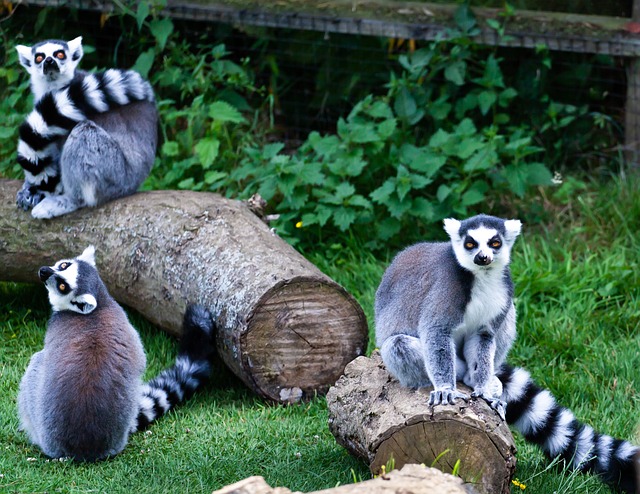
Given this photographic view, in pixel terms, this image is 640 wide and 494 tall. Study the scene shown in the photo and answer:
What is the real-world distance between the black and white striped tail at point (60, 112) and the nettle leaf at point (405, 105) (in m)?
2.19

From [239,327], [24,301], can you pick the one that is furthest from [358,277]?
[24,301]

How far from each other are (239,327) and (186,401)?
579 millimetres

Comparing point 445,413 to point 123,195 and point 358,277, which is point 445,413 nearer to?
point 358,277

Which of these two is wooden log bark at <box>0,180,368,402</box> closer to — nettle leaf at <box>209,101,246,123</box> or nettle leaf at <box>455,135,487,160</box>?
nettle leaf at <box>209,101,246,123</box>

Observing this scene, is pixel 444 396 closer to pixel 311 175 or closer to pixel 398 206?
pixel 398 206

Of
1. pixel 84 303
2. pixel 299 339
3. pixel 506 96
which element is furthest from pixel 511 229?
pixel 506 96

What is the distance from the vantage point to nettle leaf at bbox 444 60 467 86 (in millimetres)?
7059

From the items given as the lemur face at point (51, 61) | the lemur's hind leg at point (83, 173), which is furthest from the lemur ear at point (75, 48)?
the lemur's hind leg at point (83, 173)

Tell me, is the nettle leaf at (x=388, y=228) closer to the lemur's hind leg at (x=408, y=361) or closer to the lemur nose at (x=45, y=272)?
the lemur's hind leg at (x=408, y=361)

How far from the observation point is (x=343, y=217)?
656 centimetres

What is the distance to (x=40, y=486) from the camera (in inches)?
161

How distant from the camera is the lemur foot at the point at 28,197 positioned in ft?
20.0

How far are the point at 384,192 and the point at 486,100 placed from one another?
1298mm

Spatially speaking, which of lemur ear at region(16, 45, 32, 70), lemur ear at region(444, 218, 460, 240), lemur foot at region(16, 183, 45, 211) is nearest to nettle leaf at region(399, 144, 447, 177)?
lemur ear at region(444, 218, 460, 240)
